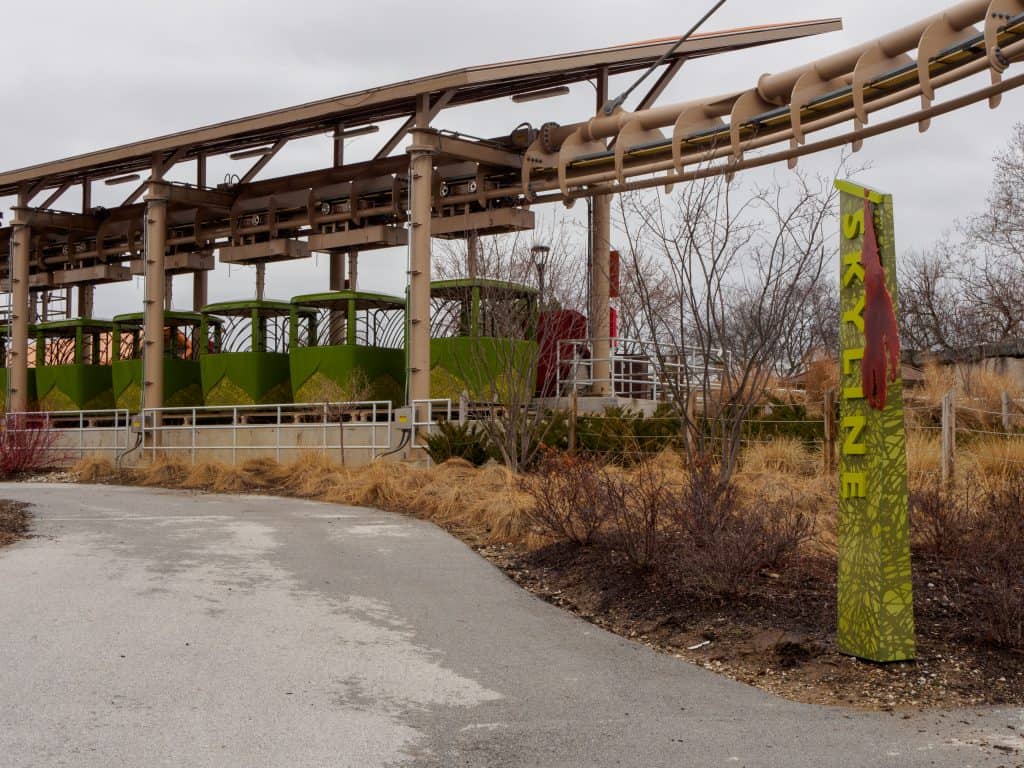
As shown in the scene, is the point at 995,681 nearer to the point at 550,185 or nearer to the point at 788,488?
the point at 788,488

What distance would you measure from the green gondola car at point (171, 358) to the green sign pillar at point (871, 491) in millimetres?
20394

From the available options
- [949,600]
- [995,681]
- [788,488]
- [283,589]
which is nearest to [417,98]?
[788,488]

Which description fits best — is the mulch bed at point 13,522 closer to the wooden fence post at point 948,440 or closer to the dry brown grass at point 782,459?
the dry brown grass at point 782,459

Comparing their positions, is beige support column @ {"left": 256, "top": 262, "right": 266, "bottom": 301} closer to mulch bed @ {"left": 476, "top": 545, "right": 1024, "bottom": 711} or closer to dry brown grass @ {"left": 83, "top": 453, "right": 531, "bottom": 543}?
dry brown grass @ {"left": 83, "top": 453, "right": 531, "bottom": 543}

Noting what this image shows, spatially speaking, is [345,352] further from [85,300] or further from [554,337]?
[85,300]

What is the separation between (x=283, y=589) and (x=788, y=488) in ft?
21.2

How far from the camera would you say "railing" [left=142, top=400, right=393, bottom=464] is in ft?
68.5

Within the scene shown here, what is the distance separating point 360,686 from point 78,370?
2381cm

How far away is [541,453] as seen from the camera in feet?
57.3

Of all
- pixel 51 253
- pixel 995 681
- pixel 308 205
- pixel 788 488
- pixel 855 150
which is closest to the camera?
pixel 995 681

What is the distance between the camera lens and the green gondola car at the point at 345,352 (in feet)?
70.8

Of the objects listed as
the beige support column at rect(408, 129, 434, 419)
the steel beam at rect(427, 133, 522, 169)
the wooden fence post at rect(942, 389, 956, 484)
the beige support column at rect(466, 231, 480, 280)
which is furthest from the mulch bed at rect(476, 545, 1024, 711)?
the steel beam at rect(427, 133, 522, 169)

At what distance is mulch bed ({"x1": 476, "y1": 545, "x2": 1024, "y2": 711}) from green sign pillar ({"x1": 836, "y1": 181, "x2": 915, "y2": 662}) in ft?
0.75

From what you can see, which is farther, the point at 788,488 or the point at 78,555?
the point at 788,488
